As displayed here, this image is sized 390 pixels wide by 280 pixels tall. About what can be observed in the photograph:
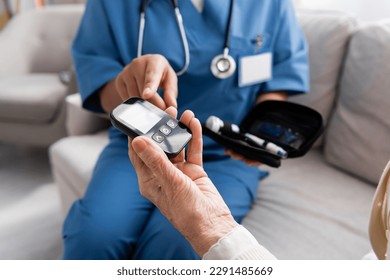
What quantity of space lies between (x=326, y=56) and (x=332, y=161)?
0.28 m

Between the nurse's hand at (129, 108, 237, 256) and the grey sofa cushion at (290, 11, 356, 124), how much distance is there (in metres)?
0.62

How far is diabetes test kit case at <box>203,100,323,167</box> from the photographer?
0.74 m

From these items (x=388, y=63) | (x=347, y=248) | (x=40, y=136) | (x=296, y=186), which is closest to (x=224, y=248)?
(x=347, y=248)

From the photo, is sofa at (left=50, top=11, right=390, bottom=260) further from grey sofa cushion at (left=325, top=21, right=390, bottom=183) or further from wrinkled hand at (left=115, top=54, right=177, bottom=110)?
wrinkled hand at (left=115, top=54, right=177, bottom=110)

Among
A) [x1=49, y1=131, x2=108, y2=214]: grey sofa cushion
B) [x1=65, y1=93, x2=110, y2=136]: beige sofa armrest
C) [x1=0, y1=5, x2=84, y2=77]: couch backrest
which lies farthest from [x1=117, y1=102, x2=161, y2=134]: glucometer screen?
[x1=0, y1=5, x2=84, y2=77]: couch backrest

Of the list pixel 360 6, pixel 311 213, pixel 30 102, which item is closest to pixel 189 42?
pixel 311 213

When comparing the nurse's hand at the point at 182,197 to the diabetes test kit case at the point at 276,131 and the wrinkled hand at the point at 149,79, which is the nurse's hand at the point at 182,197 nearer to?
the wrinkled hand at the point at 149,79

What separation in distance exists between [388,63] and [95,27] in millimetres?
663

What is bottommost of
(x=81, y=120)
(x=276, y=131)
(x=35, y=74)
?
(x=35, y=74)

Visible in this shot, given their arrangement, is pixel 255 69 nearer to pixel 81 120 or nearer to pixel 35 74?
pixel 81 120

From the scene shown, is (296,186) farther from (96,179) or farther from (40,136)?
(40,136)

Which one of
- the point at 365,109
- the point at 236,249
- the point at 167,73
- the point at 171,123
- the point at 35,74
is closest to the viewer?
the point at 236,249

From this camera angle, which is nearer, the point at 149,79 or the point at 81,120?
the point at 149,79

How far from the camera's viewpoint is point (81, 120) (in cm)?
121
